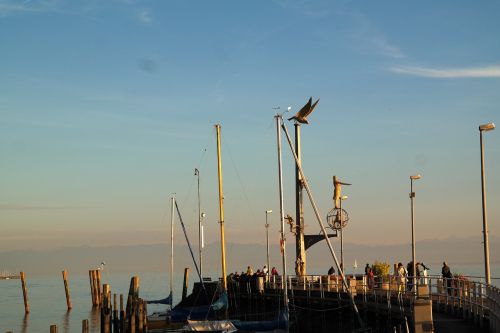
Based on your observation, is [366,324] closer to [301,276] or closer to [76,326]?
[301,276]

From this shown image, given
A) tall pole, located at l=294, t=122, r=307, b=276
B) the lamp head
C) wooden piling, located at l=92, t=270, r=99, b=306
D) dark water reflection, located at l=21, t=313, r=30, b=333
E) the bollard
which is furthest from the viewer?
wooden piling, located at l=92, t=270, r=99, b=306

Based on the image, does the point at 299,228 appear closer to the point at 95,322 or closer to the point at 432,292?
the point at 432,292

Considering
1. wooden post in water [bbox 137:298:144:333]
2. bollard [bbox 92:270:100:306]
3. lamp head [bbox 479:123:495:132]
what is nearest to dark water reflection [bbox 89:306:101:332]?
bollard [bbox 92:270:100:306]

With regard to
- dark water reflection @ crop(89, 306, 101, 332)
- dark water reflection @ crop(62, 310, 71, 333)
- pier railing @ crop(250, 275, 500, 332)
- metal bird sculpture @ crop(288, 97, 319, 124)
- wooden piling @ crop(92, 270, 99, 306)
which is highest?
metal bird sculpture @ crop(288, 97, 319, 124)

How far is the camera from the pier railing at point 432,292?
91.7ft

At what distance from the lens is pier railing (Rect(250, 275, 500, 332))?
91.7 ft

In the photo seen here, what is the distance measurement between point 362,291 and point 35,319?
196ft

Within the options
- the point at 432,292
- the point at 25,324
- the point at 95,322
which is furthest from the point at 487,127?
the point at 25,324

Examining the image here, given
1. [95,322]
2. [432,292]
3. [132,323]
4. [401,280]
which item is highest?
[401,280]

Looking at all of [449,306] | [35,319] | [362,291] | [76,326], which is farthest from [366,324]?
[35,319]

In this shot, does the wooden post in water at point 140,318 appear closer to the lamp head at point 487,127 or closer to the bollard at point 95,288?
the lamp head at point 487,127

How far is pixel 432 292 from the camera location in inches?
1545

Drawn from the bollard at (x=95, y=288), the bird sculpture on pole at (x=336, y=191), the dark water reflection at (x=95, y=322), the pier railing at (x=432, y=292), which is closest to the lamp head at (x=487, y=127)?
the pier railing at (x=432, y=292)

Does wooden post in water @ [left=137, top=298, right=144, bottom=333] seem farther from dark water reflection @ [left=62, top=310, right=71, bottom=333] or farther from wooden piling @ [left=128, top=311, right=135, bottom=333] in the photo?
dark water reflection @ [left=62, top=310, right=71, bottom=333]
